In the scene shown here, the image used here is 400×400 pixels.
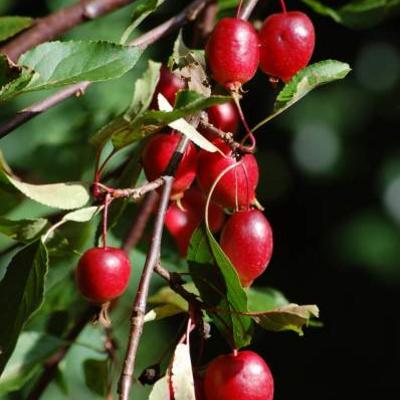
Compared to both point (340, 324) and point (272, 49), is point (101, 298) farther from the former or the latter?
point (340, 324)

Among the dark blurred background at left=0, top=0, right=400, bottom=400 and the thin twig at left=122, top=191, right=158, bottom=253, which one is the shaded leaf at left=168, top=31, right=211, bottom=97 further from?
the dark blurred background at left=0, top=0, right=400, bottom=400

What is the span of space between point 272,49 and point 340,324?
5.06 feet

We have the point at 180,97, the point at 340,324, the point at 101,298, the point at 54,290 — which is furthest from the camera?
the point at 340,324

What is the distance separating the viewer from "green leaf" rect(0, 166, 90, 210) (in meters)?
1.01

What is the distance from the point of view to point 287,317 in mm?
941

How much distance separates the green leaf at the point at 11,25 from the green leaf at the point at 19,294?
32 cm

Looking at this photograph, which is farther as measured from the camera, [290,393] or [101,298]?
[290,393]

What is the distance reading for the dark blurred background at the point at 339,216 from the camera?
2275mm

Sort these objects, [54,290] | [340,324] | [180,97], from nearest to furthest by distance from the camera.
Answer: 1. [180,97]
2. [54,290]
3. [340,324]

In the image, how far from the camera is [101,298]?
102 centimetres

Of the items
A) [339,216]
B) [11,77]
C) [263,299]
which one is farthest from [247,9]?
[339,216]

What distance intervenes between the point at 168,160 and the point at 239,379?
248 mm

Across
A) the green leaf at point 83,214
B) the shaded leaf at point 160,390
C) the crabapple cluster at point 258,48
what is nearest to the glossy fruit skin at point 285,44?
the crabapple cluster at point 258,48

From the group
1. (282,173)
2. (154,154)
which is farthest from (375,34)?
(154,154)
